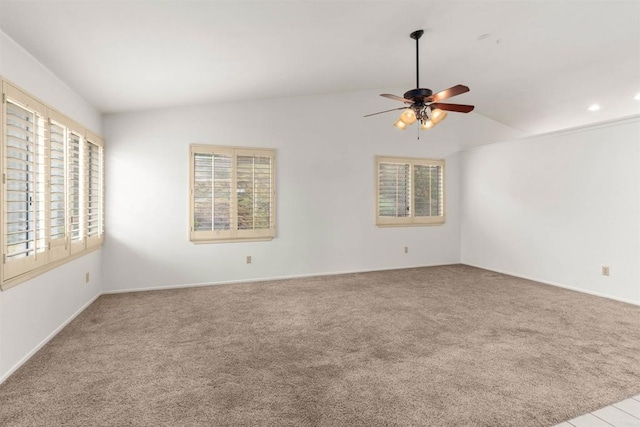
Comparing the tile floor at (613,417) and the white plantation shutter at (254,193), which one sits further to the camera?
the white plantation shutter at (254,193)

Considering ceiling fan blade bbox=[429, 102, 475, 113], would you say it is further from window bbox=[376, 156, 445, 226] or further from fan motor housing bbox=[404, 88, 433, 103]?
window bbox=[376, 156, 445, 226]

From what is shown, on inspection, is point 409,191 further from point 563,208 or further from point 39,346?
point 39,346

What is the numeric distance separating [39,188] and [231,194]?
95.3 inches

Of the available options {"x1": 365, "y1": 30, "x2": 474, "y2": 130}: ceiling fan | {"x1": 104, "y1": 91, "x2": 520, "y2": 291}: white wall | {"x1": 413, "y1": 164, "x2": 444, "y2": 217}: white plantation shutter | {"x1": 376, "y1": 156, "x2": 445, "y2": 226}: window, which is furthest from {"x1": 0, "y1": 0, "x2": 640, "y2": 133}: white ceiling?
{"x1": 413, "y1": 164, "x2": 444, "y2": 217}: white plantation shutter

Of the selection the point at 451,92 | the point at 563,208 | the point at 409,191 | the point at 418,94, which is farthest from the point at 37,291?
the point at 563,208

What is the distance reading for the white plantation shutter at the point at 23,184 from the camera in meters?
2.37

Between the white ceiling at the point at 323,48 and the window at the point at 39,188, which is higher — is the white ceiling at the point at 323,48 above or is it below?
above

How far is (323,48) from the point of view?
3537 mm

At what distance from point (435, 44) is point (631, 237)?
3.35 meters

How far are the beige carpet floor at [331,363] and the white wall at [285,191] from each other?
82 cm

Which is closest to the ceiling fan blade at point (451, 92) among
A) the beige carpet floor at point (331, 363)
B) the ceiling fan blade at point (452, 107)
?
the ceiling fan blade at point (452, 107)

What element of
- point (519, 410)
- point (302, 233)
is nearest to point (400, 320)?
point (519, 410)

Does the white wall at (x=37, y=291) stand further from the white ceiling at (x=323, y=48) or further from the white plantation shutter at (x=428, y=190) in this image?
the white plantation shutter at (x=428, y=190)

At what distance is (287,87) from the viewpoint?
4.76m
